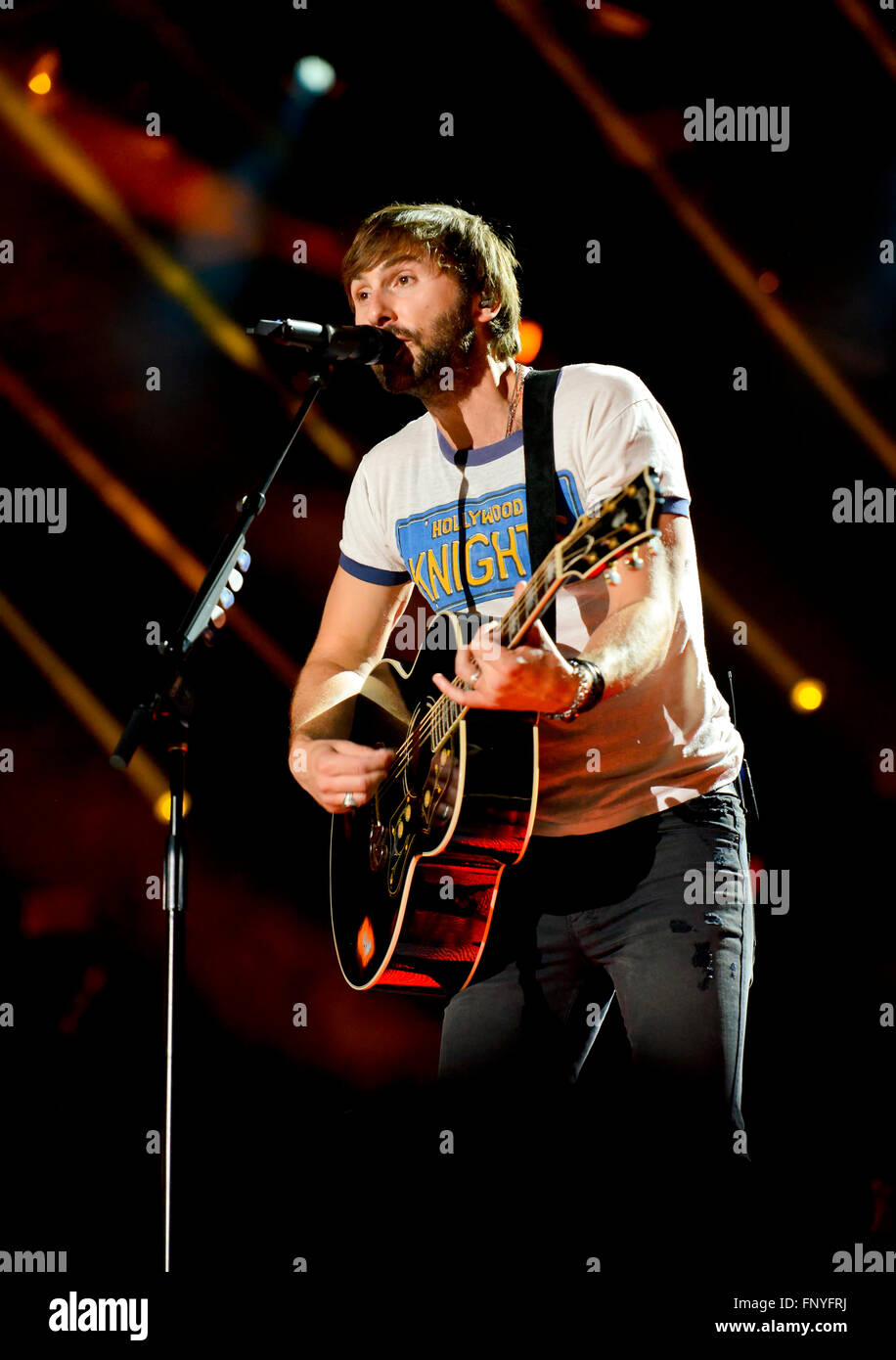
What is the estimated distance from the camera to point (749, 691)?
4172mm

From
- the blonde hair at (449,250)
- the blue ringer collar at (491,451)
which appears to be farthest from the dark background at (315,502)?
the blue ringer collar at (491,451)

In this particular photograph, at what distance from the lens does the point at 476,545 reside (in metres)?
2.53

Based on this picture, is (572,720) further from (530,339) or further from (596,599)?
(530,339)

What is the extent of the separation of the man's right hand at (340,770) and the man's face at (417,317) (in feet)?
2.90

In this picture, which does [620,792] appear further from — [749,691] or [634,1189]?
[749,691]

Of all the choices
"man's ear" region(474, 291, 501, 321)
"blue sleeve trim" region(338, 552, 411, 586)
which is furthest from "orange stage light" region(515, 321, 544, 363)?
"blue sleeve trim" region(338, 552, 411, 586)

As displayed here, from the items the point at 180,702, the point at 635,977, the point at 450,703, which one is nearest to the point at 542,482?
the point at 450,703

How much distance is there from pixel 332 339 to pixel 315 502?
231cm

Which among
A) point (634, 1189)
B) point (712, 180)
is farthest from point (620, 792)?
point (712, 180)

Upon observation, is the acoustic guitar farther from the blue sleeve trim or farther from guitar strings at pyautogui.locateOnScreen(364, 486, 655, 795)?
the blue sleeve trim

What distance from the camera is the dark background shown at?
3867 millimetres

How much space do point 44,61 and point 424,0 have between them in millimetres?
1562

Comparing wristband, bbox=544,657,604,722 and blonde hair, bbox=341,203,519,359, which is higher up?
blonde hair, bbox=341,203,519,359

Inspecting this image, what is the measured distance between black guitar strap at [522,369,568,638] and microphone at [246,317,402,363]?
0.36 metres
